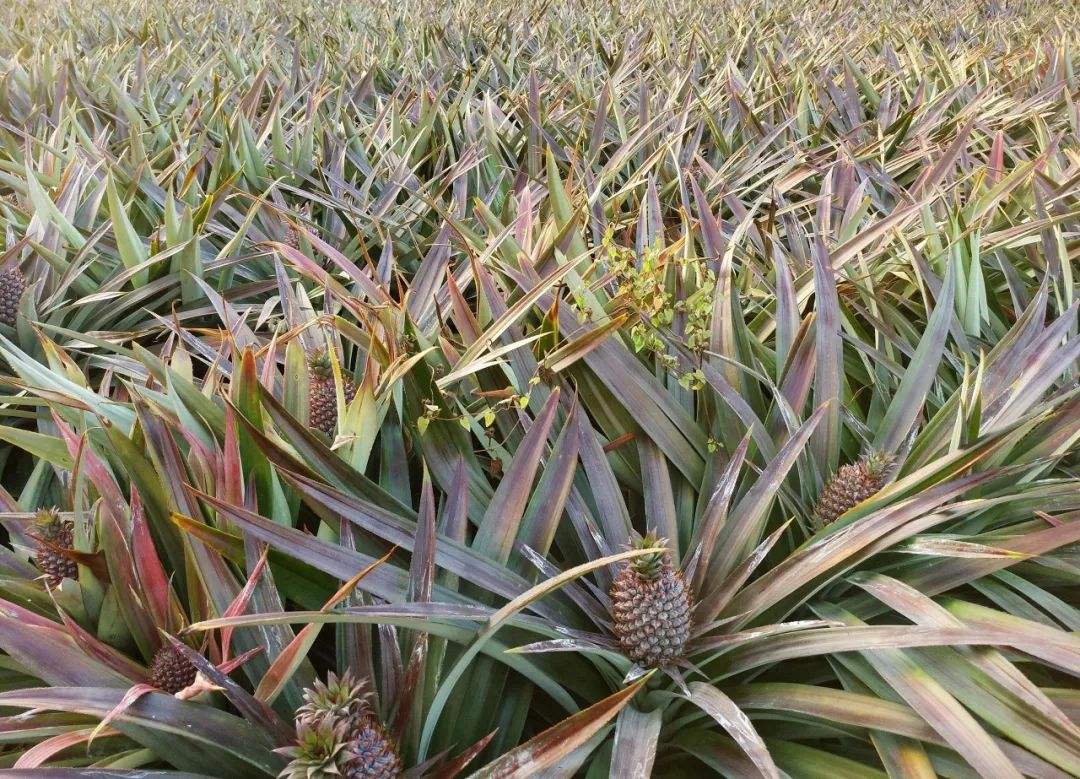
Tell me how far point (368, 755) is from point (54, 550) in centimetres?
47

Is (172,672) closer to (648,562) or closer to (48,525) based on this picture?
(48,525)

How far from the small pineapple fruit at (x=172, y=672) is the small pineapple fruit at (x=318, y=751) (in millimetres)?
248

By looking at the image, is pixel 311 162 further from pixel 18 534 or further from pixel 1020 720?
pixel 1020 720

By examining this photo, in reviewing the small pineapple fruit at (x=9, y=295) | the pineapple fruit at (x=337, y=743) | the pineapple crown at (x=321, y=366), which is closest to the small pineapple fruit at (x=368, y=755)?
the pineapple fruit at (x=337, y=743)

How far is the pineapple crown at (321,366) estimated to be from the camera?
44.6 inches

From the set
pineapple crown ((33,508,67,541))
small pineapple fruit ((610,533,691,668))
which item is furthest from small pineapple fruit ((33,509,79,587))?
small pineapple fruit ((610,533,691,668))

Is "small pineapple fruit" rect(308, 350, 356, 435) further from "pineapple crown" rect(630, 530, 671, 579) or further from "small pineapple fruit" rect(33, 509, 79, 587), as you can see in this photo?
"pineapple crown" rect(630, 530, 671, 579)

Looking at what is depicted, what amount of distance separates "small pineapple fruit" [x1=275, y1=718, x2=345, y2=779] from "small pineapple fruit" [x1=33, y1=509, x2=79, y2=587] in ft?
1.42

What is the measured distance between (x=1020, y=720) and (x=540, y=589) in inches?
20.1

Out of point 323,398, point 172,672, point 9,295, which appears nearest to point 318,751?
point 172,672

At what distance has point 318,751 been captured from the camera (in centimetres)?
64

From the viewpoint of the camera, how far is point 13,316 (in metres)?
1.47

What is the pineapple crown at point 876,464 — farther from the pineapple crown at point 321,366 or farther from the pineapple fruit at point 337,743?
the pineapple crown at point 321,366

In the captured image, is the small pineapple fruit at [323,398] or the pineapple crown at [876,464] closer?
the pineapple crown at [876,464]
